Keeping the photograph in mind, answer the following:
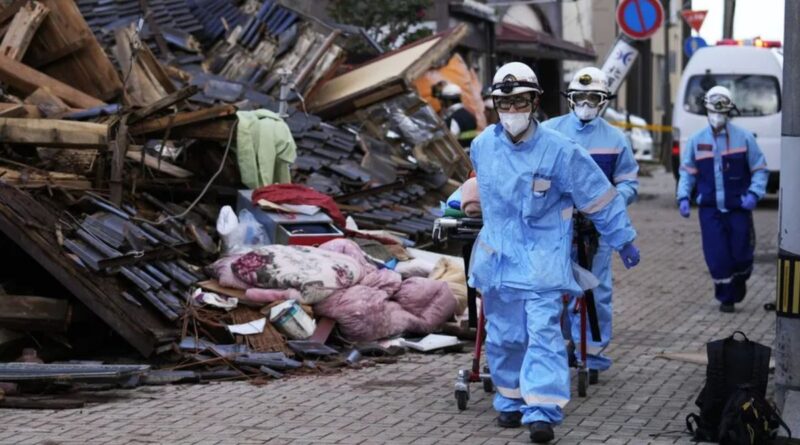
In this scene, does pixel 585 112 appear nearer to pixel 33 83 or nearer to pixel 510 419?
pixel 510 419

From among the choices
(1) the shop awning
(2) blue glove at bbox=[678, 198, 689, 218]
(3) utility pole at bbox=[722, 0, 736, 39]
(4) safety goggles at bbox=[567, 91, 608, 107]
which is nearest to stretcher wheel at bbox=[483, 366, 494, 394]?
(4) safety goggles at bbox=[567, 91, 608, 107]

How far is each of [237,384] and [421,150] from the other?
331 inches

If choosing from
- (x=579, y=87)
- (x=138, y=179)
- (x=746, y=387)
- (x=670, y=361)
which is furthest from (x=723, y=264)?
(x=746, y=387)

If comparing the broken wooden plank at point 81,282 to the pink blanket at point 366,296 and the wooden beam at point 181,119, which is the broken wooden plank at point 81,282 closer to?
the pink blanket at point 366,296

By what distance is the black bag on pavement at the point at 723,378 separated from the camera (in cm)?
787

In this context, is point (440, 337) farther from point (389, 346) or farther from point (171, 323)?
point (171, 323)

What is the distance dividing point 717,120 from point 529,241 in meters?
5.67

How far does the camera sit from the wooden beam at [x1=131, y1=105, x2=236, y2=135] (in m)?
12.1

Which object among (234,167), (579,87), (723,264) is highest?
(579,87)

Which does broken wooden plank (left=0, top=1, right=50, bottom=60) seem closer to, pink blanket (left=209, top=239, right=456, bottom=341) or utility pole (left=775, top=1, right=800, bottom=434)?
pink blanket (left=209, top=239, right=456, bottom=341)

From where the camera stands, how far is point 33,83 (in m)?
13.5

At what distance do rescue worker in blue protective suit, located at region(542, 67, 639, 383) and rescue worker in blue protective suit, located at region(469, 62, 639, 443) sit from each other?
1.48m

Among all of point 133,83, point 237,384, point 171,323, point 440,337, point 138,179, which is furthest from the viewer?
point 133,83

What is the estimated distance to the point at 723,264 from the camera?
1355 cm
